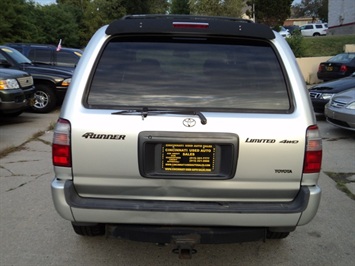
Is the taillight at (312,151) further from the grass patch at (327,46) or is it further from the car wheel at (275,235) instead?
the grass patch at (327,46)

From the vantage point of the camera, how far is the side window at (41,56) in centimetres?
1341

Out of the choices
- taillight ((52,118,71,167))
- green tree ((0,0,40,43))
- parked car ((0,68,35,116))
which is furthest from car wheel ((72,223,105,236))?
green tree ((0,0,40,43))

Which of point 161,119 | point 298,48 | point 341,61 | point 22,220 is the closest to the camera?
point 161,119

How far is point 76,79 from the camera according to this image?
2.87 meters

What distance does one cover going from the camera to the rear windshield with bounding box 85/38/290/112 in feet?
9.25

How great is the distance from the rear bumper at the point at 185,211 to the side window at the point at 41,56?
11488 millimetres

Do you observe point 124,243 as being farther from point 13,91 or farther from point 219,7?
point 219,7

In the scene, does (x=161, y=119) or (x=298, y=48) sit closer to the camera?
(x=161, y=119)

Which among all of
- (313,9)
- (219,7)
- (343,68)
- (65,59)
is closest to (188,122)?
(65,59)

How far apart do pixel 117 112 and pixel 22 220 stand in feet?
7.10

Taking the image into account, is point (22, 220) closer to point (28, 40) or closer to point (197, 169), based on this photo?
point (197, 169)

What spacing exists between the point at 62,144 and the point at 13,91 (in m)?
6.59

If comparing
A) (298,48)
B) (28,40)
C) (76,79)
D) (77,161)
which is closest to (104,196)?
(77,161)

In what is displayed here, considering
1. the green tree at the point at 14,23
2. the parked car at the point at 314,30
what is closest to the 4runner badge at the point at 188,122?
the green tree at the point at 14,23
